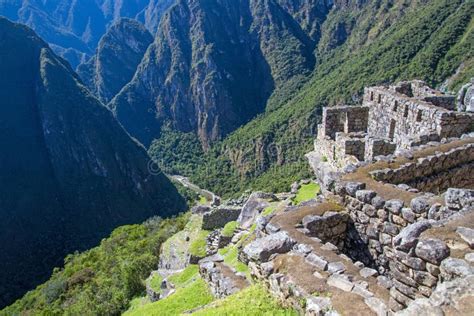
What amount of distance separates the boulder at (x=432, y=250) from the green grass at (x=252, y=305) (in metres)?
1.90

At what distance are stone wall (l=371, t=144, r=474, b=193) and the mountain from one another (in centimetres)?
11532

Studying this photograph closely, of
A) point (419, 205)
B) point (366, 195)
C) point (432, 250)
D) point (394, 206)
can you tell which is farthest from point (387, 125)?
point (432, 250)

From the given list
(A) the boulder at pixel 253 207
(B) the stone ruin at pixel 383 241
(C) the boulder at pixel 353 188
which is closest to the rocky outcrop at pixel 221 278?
(B) the stone ruin at pixel 383 241

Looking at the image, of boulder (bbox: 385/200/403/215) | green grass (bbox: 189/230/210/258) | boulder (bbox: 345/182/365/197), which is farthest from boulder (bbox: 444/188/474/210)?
green grass (bbox: 189/230/210/258)

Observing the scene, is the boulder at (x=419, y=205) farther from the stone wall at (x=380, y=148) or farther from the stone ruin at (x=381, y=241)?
the stone wall at (x=380, y=148)

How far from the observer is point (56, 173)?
6634 inches

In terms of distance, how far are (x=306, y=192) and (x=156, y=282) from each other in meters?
9.57

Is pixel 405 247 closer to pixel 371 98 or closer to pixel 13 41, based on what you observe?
pixel 371 98

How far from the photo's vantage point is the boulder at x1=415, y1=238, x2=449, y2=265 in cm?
556

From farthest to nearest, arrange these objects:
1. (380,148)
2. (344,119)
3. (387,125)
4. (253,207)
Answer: (253,207)
(344,119)
(387,125)
(380,148)

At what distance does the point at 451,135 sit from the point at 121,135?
185179 millimetres

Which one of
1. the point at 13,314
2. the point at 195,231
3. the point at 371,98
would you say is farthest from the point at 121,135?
the point at 371,98

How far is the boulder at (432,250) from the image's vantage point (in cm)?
556

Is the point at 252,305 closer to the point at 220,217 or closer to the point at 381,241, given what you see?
the point at 381,241
